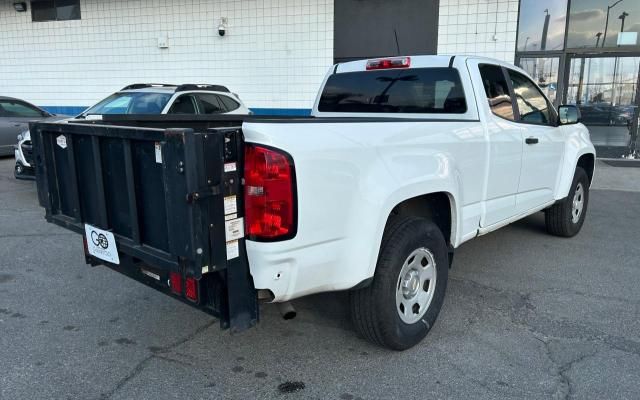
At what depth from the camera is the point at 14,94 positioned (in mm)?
16906

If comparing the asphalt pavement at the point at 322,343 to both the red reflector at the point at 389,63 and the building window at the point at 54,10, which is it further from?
the building window at the point at 54,10

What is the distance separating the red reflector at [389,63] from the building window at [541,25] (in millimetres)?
8300

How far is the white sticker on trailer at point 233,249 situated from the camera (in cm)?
244

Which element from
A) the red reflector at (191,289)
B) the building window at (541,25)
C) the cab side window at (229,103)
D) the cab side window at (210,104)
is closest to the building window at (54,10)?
the cab side window at (229,103)

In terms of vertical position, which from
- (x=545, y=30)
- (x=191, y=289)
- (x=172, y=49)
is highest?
(x=545, y=30)

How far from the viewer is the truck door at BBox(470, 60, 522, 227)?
159 inches

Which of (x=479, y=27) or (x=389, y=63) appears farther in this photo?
(x=479, y=27)

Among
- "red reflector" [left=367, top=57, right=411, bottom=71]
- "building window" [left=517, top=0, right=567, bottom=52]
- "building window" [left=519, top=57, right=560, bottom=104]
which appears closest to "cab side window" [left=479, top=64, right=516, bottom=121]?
"red reflector" [left=367, top=57, right=411, bottom=71]

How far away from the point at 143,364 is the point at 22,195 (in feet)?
21.0

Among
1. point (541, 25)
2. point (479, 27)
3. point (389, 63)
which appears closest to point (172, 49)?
point (479, 27)

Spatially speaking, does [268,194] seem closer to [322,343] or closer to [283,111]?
[322,343]

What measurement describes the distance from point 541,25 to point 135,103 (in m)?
8.96

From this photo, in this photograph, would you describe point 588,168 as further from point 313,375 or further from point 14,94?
point 14,94

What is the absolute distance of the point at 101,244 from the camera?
119 inches
